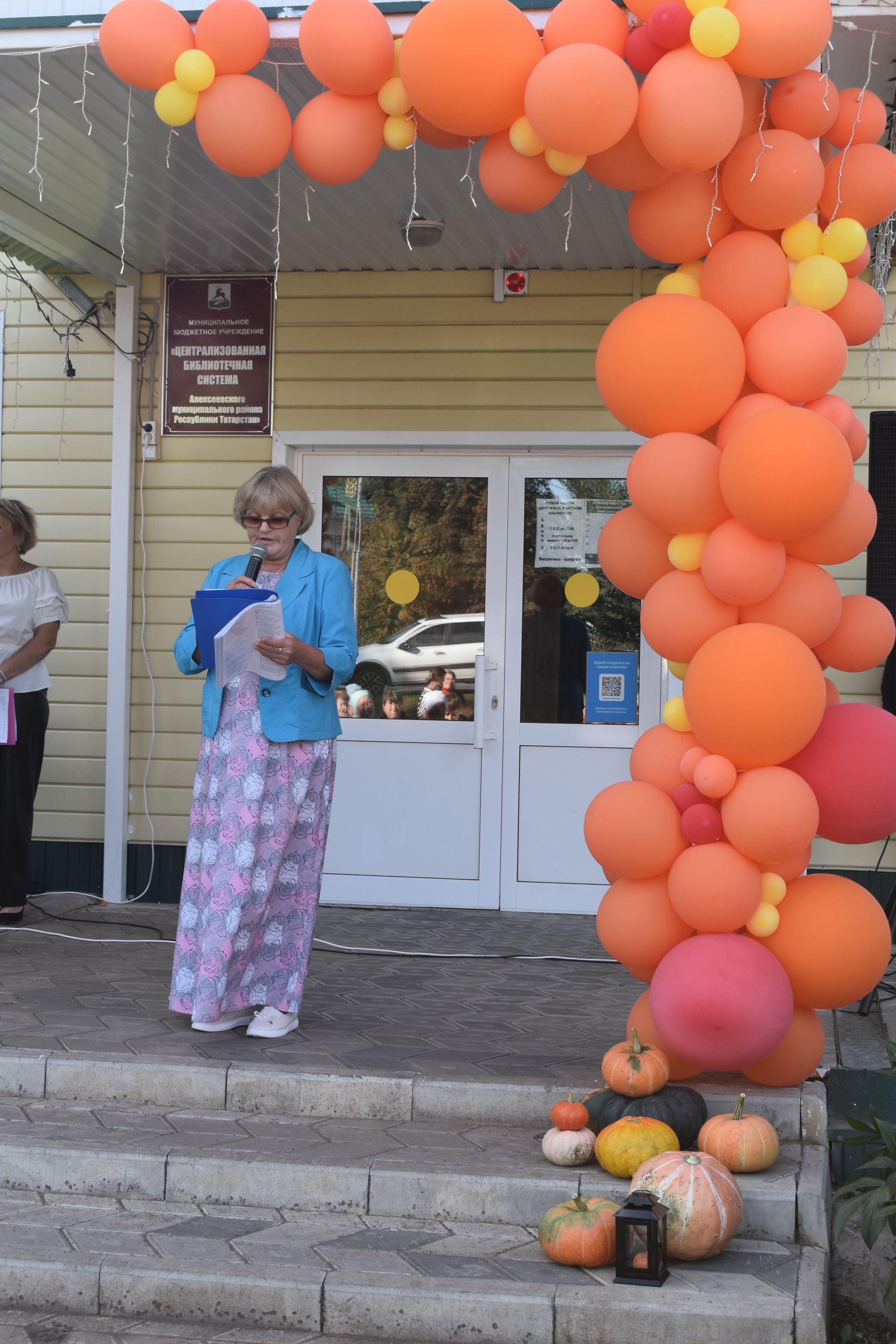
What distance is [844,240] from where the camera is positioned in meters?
3.27

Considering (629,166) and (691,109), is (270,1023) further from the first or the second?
(691,109)

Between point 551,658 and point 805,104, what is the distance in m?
3.21

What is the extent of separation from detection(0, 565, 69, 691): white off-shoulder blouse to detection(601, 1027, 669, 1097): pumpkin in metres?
3.47

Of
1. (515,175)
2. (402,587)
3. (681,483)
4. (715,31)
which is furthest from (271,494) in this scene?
(402,587)

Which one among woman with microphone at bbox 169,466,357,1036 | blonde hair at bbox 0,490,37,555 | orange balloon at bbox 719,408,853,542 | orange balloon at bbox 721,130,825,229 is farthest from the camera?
blonde hair at bbox 0,490,37,555

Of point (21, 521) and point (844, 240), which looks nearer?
point (844, 240)

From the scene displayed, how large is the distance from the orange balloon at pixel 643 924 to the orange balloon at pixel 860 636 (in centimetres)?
76

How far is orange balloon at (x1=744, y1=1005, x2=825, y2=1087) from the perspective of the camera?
3297mm

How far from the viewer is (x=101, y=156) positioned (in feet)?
15.7

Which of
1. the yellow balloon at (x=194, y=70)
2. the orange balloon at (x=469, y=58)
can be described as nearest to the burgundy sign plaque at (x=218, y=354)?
the yellow balloon at (x=194, y=70)

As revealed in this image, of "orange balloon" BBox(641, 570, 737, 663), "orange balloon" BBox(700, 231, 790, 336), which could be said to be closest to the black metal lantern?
"orange balloon" BBox(641, 570, 737, 663)

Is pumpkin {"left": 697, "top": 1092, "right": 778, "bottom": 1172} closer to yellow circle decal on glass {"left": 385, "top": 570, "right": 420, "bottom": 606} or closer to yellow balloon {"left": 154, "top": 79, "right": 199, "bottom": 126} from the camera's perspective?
yellow balloon {"left": 154, "top": 79, "right": 199, "bottom": 126}

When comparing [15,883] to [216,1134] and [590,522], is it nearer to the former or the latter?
[216,1134]

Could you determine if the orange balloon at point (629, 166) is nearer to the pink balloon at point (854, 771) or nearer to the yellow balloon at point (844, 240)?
the yellow balloon at point (844, 240)
